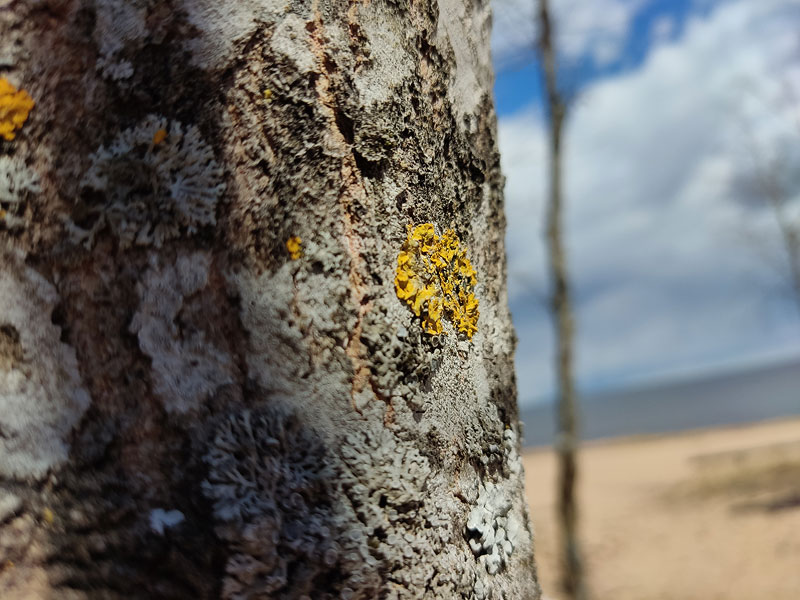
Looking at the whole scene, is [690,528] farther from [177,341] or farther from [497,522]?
[177,341]

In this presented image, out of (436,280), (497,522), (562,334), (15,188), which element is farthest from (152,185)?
(562,334)

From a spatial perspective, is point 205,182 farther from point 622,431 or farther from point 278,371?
point 622,431

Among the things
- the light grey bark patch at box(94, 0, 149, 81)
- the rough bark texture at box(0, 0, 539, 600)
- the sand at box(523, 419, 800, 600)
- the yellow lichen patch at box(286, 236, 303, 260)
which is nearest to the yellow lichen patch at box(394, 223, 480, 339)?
the rough bark texture at box(0, 0, 539, 600)

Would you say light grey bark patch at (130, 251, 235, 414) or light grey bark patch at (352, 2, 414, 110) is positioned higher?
light grey bark patch at (352, 2, 414, 110)

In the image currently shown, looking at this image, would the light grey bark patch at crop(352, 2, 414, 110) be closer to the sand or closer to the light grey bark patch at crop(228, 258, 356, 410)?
the light grey bark patch at crop(228, 258, 356, 410)

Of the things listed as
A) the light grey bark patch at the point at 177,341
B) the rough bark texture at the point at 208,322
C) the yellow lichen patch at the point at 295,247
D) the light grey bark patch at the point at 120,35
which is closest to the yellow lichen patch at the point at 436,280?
the rough bark texture at the point at 208,322

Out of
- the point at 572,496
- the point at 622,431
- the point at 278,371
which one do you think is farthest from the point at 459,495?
the point at 622,431
